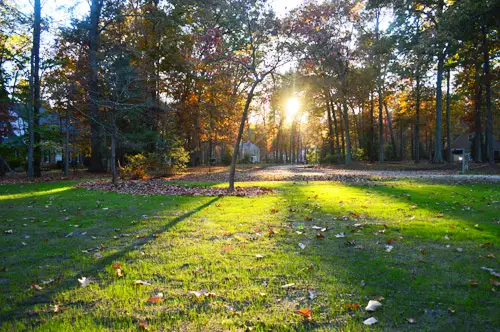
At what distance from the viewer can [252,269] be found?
3.33 m

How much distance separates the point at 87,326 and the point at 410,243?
387cm

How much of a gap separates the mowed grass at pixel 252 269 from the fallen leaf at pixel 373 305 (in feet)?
0.17

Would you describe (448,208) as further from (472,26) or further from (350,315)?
(472,26)

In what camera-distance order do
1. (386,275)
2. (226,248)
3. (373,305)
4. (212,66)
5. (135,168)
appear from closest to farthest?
(373,305)
(386,275)
(226,248)
(212,66)
(135,168)

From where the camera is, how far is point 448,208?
6.72 m

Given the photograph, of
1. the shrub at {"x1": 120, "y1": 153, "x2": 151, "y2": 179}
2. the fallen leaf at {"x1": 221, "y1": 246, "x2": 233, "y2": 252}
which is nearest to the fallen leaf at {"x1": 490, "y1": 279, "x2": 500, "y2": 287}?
Answer: the fallen leaf at {"x1": 221, "y1": 246, "x2": 233, "y2": 252}

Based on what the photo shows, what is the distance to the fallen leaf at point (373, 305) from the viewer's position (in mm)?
2465

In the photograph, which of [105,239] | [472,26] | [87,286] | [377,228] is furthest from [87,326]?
[472,26]

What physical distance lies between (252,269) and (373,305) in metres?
1.28

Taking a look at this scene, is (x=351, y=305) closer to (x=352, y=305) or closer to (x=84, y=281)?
(x=352, y=305)

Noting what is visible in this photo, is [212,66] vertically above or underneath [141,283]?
above

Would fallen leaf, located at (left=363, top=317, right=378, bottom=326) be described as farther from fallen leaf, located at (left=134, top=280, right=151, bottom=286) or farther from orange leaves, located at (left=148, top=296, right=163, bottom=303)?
fallen leaf, located at (left=134, top=280, right=151, bottom=286)

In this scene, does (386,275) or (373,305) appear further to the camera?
(386,275)

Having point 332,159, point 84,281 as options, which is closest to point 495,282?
point 84,281
